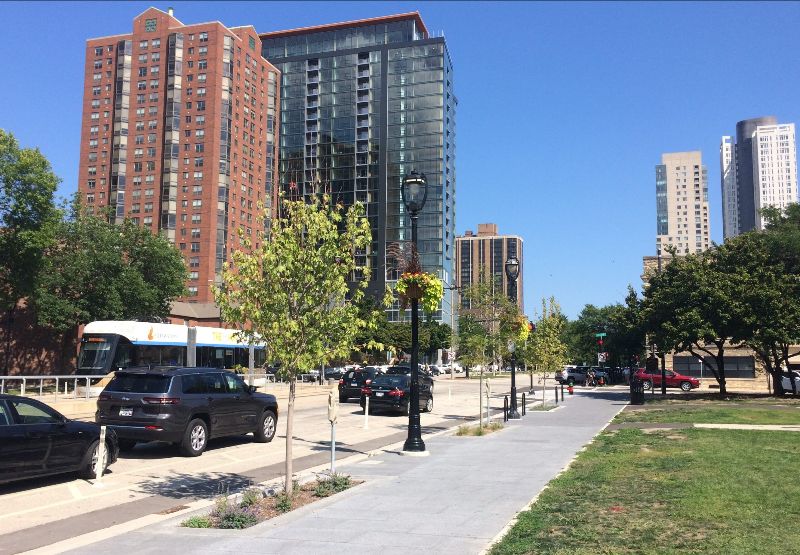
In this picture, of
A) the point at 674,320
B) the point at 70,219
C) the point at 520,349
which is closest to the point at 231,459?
the point at 520,349

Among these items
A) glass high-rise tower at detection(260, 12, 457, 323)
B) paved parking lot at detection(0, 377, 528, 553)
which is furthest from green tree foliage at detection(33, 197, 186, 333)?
glass high-rise tower at detection(260, 12, 457, 323)

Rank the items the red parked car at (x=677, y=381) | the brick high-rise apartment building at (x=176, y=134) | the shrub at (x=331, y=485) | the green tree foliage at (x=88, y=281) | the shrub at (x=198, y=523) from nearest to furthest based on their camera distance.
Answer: the shrub at (x=198, y=523)
the shrub at (x=331, y=485)
the red parked car at (x=677, y=381)
the green tree foliage at (x=88, y=281)
the brick high-rise apartment building at (x=176, y=134)

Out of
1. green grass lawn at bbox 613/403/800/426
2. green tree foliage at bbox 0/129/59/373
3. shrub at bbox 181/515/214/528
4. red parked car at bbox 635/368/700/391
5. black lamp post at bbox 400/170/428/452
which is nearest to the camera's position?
shrub at bbox 181/515/214/528

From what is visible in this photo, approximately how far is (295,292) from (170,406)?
623 centimetres

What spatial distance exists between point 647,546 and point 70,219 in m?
55.9

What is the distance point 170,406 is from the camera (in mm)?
13805

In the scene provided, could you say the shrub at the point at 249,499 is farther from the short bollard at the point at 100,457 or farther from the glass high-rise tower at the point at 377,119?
the glass high-rise tower at the point at 377,119

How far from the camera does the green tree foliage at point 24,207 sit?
3859cm

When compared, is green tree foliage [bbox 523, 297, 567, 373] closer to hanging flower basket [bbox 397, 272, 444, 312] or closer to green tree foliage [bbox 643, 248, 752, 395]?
green tree foliage [bbox 643, 248, 752, 395]

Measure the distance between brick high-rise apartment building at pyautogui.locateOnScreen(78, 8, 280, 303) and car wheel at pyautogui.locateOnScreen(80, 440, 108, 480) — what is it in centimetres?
9474

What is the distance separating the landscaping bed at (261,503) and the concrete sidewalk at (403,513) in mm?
203

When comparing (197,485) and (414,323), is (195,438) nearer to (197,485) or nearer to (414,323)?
(197,485)

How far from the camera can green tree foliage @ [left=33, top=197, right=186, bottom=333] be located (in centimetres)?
5009

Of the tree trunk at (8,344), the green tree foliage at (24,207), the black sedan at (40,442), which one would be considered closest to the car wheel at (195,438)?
the black sedan at (40,442)
